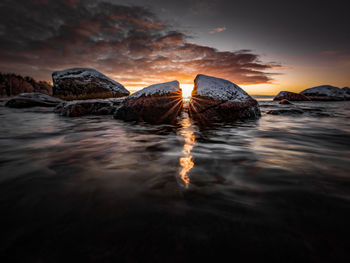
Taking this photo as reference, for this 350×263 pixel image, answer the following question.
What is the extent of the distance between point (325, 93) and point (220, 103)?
83.3ft

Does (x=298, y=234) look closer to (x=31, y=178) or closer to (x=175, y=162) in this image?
(x=175, y=162)

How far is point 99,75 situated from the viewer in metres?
10.6

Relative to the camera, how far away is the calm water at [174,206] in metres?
0.86

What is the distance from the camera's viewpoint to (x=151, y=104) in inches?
219

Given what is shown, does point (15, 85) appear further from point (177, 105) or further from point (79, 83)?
point (177, 105)

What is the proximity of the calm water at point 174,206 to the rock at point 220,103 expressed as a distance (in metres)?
3.25

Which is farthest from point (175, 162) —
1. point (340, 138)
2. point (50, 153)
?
point (340, 138)

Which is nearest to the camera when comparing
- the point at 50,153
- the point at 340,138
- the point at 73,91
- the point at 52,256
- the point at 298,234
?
the point at 52,256

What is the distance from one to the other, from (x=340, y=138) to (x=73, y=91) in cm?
1251

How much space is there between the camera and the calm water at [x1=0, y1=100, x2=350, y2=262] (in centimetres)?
86

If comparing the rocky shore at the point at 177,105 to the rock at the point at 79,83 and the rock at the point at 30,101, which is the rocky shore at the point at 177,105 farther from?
the rock at the point at 79,83

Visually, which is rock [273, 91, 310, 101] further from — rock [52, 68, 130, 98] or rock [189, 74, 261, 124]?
rock [52, 68, 130, 98]

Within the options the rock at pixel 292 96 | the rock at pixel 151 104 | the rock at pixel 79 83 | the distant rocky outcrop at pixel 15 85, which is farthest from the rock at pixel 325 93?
the distant rocky outcrop at pixel 15 85

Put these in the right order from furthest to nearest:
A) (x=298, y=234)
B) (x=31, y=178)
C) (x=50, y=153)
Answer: (x=50, y=153) → (x=31, y=178) → (x=298, y=234)
